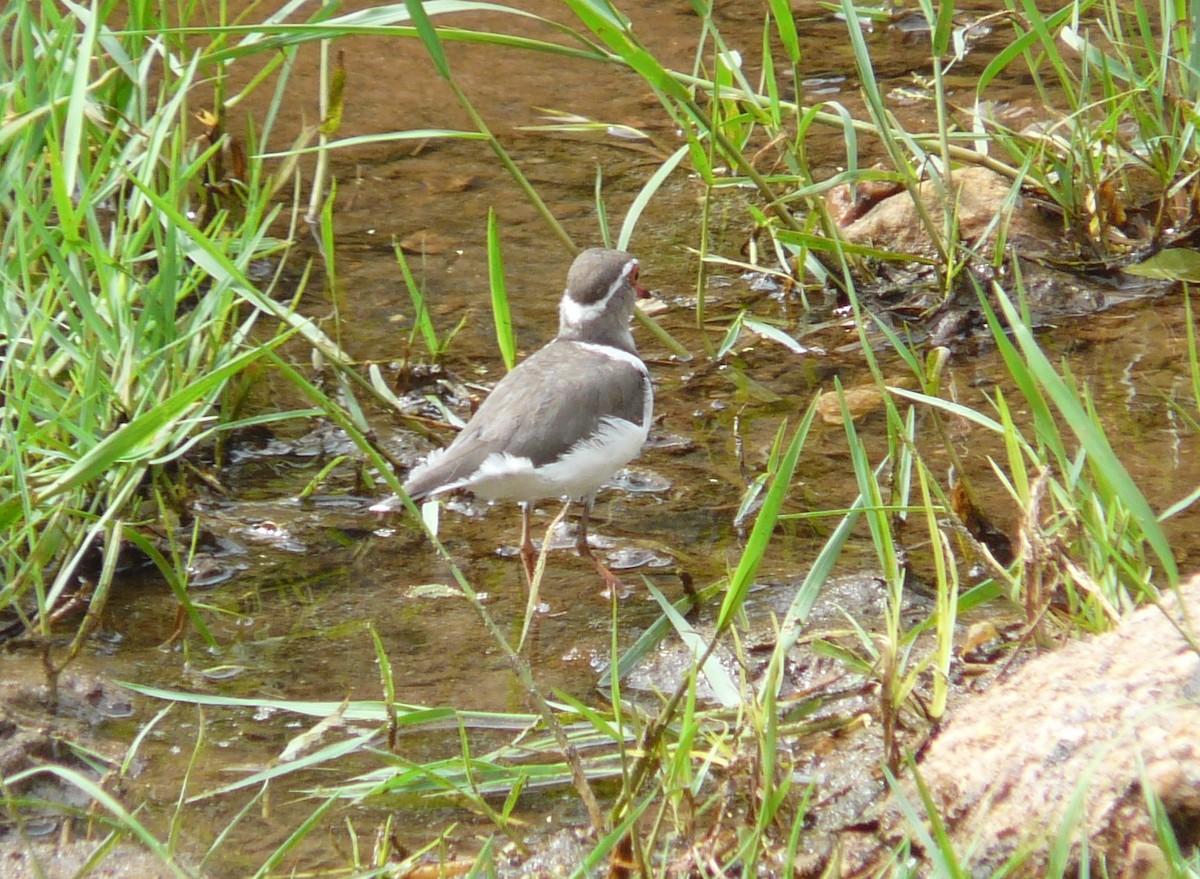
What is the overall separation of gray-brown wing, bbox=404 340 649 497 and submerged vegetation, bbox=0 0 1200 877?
231 mm

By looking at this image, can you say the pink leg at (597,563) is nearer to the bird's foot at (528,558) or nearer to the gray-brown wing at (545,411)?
the bird's foot at (528,558)

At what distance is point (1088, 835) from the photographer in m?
2.78

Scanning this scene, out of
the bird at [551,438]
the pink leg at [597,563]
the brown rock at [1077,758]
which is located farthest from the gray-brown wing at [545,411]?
the brown rock at [1077,758]

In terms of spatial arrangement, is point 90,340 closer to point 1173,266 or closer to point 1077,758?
point 1077,758

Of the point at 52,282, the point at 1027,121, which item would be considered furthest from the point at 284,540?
the point at 1027,121

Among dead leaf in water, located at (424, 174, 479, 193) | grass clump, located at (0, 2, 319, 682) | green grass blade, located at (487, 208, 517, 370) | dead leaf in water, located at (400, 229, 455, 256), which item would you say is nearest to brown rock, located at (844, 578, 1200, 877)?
grass clump, located at (0, 2, 319, 682)

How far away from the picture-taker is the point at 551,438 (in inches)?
201

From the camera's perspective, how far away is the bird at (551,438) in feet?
16.3

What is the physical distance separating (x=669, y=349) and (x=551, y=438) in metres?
1.59

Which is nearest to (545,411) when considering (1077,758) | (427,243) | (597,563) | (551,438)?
(551,438)

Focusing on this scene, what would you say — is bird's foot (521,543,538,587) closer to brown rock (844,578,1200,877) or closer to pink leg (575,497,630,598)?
pink leg (575,497,630,598)

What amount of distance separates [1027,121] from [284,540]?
4.77 meters

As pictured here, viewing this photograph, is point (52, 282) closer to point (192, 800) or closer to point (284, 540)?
point (284, 540)

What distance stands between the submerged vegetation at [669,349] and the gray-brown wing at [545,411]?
231mm
